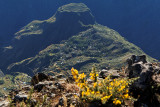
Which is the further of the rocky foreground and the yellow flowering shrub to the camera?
the rocky foreground

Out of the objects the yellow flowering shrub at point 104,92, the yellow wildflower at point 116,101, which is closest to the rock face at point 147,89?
the yellow flowering shrub at point 104,92

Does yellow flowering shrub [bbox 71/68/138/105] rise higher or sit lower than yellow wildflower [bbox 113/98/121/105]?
higher

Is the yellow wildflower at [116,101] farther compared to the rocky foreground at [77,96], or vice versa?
the rocky foreground at [77,96]

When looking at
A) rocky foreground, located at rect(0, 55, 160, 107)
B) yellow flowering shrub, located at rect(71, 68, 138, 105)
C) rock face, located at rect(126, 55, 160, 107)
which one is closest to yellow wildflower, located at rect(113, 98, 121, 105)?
yellow flowering shrub, located at rect(71, 68, 138, 105)

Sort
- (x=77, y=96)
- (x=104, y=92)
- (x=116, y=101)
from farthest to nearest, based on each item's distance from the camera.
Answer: (x=77, y=96), (x=104, y=92), (x=116, y=101)

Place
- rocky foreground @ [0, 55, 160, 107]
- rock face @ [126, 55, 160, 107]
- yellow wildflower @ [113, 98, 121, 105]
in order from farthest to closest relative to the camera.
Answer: rock face @ [126, 55, 160, 107]
rocky foreground @ [0, 55, 160, 107]
yellow wildflower @ [113, 98, 121, 105]

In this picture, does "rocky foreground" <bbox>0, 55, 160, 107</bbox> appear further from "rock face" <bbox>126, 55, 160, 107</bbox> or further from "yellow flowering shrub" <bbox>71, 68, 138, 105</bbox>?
"yellow flowering shrub" <bbox>71, 68, 138, 105</bbox>

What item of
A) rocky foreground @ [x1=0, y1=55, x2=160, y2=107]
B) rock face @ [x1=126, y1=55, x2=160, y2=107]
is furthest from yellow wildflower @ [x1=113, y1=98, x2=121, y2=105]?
rock face @ [x1=126, y1=55, x2=160, y2=107]

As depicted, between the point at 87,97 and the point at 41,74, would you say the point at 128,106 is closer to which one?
the point at 87,97

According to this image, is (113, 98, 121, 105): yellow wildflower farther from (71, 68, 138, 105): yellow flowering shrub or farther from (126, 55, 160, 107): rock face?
(126, 55, 160, 107): rock face

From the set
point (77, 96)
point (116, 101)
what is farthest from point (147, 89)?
point (77, 96)

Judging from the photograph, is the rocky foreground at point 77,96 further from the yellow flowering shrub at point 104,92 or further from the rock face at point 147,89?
the yellow flowering shrub at point 104,92

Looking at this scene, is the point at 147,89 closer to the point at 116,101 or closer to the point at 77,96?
the point at 116,101

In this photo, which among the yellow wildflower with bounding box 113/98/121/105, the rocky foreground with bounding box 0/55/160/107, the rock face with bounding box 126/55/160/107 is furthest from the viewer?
the rock face with bounding box 126/55/160/107
